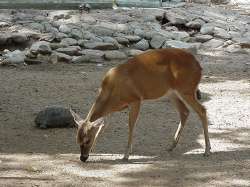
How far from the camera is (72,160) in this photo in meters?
7.06

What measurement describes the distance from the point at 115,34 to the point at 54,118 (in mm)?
6659

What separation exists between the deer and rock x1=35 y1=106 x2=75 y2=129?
1116 mm

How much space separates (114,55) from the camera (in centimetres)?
1363

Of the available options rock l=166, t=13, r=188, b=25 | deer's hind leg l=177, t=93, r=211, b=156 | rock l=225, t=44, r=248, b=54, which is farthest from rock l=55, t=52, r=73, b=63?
deer's hind leg l=177, t=93, r=211, b=156

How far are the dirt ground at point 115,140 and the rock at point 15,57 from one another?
44 cm

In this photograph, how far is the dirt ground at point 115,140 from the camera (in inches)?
250

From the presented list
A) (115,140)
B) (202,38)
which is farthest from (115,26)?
(115,140)

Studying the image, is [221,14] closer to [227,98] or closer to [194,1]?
[194,1]

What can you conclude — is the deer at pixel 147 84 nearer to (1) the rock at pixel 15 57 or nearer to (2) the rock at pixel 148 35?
(1) the rock at pixel 15 57

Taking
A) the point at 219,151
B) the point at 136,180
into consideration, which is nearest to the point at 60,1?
the point at 219,151

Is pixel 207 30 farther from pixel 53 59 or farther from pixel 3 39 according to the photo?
pixel 3 39

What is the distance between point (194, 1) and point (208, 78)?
31.7ft

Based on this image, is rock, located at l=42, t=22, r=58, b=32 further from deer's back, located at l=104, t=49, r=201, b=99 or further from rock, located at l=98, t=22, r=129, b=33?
deer's back, located at l=104, t=49, r=201, b=99

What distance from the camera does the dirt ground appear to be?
250 inches
